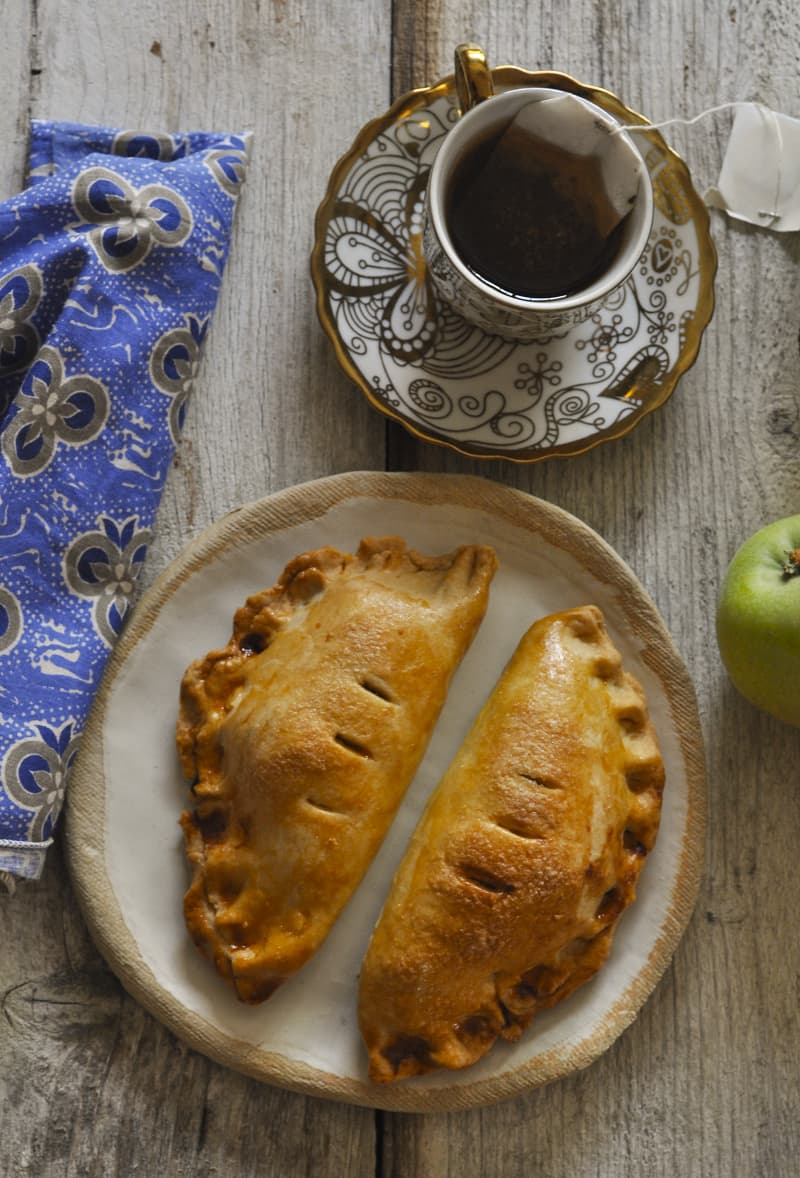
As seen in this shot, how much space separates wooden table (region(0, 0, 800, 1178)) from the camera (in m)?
1.24

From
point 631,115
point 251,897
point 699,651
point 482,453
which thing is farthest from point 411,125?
point 251,897

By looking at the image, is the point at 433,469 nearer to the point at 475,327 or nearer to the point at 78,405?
the point at 475,327

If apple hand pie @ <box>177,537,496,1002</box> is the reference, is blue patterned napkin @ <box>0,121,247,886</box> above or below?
above

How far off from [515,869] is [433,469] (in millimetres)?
503

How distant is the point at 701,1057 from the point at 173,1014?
63 centimetres

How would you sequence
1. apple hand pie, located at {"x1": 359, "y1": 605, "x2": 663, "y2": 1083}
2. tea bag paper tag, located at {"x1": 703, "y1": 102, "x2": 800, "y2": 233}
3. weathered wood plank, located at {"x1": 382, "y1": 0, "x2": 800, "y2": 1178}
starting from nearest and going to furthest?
1. apple hand pie, located at {"x1": 359, "y1": 605, "x2": 663, "y2": 1083}
2. weathered wood plank, located at {"x1": 382, "y1": 0, "x2": 800, "y2": 1178}
3. tea bag paper tag, located at {"x1": 703, "y1": 102, "x2": 800, "y2": 233}

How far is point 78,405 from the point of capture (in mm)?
1231

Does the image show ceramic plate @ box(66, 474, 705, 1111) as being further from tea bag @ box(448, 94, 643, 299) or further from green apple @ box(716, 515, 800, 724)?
tea bag @ box(448, 94, 643, 299)

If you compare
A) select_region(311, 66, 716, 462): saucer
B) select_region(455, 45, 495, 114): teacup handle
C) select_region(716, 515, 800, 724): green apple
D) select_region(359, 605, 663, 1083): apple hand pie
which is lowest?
select_region(359, 605, 663, 1083): apple hand pie

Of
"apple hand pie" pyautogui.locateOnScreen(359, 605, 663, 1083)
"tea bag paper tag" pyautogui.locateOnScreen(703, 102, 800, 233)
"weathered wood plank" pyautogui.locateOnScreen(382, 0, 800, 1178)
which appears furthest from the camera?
"tea bag paper tag" pyautogui.locateOnScreen(703, 102, 800, 233)

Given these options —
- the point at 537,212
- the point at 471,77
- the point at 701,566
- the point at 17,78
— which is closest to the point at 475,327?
the point at 537,212

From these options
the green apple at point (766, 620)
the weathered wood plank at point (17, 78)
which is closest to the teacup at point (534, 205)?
the green apple at point (766, 620)

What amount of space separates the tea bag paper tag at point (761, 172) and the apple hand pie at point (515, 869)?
0.61 meters

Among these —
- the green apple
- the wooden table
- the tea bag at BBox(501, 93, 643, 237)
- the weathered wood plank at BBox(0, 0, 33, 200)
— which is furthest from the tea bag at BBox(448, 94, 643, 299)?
the weathered wood plank at BBox(0, 0, 33, 200)
